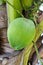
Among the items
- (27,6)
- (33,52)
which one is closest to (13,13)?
(27,6)

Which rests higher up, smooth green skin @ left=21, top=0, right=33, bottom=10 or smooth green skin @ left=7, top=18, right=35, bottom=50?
smooth green skin @ left=21, top=0, right=33, bottom=10

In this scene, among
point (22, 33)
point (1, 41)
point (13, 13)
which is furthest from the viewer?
point (1, 41)

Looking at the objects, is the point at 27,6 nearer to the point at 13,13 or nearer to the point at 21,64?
the point at 13,13

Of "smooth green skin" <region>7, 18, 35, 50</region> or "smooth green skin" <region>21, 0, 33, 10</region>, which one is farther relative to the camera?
"smooth green skin" <region>21, 0, 33, 10</region>

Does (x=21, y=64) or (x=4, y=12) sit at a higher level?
(x=4, y=12)

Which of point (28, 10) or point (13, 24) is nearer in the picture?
point (13, 24)

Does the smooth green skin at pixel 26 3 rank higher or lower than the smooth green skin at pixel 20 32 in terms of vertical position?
higher

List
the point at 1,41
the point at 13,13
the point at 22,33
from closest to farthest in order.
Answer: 1. the point at 22,33
2. the point at 13,13
3. the point at 1,41

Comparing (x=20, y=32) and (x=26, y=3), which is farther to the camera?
(x=26, y=3)

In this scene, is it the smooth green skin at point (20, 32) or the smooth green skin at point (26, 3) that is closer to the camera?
the smooth green skin at point (20, 32)
